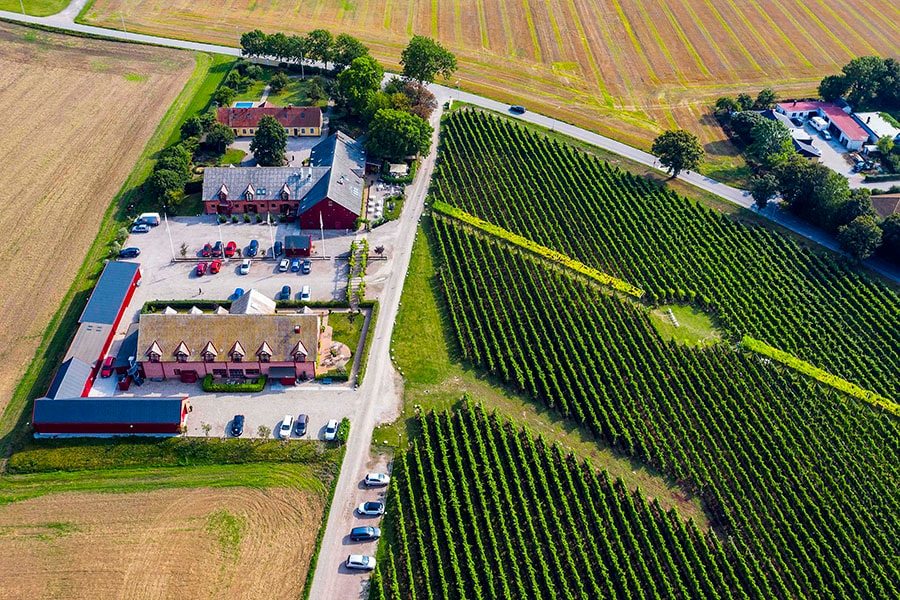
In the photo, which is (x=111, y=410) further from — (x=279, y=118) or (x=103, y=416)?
(x=279, y=118)

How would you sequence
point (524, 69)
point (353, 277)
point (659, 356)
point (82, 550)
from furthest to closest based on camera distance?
1. point (524, 69)
2. point (353, 277)
3. point (659, 356)
4. point (82, 550)

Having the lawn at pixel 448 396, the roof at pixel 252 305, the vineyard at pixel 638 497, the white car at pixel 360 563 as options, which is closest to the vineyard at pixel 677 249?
the vineyard at pixel 638 497

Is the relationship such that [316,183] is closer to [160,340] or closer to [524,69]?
[160,340]

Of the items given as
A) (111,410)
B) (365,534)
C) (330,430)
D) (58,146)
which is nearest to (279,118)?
(58,146)

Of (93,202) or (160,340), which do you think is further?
(93,202)

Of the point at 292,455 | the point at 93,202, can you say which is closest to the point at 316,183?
the point at 93,202

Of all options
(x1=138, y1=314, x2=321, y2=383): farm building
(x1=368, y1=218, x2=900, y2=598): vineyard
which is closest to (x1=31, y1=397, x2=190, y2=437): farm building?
(x1=138, y1=314, x2=321, y2=383): farm building

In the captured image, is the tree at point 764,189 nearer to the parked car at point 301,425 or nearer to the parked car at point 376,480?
the parked car at point 376,480
